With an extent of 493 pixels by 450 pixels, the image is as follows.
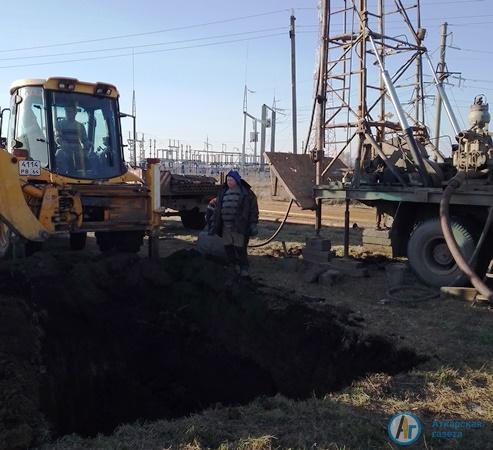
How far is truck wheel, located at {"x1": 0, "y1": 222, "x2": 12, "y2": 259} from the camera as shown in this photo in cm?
777

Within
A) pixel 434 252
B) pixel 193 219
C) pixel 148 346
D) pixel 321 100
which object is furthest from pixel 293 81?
pixel 148 346

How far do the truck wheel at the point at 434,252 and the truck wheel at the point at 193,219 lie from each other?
696 cm

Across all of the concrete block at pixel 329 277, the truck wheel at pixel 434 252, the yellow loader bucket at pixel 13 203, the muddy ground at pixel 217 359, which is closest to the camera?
the muddy ground at pixel 217 359

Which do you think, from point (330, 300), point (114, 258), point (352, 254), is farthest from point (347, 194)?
point (114, 258)

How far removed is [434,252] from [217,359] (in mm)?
4108

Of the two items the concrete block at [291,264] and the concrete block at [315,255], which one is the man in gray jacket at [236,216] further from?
the concrete block at [315,255]

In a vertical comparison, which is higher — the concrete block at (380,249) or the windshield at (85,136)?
the windshield at (85,136)

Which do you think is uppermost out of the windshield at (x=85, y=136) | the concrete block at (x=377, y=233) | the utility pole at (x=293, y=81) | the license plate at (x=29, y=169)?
the utility pole at (x=293, y=81)

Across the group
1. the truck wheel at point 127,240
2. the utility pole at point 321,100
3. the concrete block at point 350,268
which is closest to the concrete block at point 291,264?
the concrete block at point 350,268

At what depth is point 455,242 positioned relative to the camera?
696cm

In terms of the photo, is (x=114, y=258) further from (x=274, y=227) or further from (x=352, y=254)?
(x=274, y=227)

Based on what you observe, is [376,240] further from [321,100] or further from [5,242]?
[5,242]

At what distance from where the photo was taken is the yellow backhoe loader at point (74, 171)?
300 inches

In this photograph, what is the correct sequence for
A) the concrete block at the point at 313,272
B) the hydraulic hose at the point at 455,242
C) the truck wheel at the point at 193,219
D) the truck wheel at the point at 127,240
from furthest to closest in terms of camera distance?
the truck wheel at the point at 193,219, the truck wheel at the point at 127,240, the concrete block at the point at 313,272, the hydraulic hose at the point at 455,242
